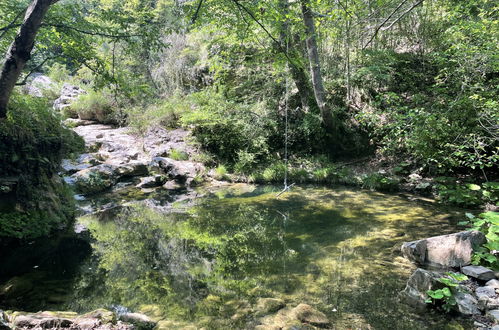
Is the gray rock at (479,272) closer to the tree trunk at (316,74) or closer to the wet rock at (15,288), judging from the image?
the wet rock at (15,288)

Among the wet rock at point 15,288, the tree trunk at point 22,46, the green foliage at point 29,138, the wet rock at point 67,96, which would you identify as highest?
the wet rock at point 67,96

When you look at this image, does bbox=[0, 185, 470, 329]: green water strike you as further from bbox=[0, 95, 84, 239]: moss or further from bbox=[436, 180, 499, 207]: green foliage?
bbox=[0, 95, 84, 239]: moss

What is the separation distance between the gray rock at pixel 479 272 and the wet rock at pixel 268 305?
7.64ft

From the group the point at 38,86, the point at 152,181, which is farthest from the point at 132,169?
the point at 38,86

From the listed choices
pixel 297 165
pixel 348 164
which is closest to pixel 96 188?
pixel 297 165

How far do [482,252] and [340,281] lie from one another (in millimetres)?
1842

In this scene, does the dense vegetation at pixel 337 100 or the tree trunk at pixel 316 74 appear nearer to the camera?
the dense vegetation at pixel 337 100

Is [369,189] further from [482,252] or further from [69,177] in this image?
[69,177]

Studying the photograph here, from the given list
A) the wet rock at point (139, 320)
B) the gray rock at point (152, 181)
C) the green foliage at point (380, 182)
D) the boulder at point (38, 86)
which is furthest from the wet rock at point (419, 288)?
the boulder at point (38, 86)

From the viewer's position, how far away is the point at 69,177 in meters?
9.88

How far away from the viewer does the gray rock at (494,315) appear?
2978mm

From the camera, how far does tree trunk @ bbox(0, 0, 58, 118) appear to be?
339cm

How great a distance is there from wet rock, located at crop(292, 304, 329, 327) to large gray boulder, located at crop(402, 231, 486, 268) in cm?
195

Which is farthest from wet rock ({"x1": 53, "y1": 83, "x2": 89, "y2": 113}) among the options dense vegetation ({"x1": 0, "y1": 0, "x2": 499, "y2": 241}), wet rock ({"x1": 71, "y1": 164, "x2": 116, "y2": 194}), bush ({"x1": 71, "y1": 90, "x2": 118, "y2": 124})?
wet rock ({"x1": 71, "y1": 164, "x2": 116, "y2": 194})
